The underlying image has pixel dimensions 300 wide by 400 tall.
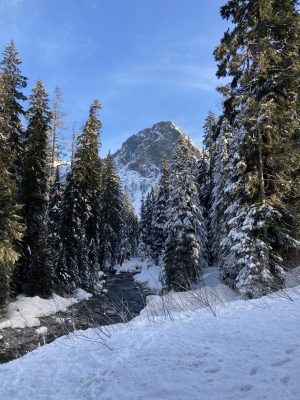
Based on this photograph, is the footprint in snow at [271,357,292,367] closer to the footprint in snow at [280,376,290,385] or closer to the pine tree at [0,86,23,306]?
the footprint in snow at [280,376,290,385]

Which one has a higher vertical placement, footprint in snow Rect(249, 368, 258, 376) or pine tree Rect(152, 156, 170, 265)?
pine tree Rect(152, 156, 170, 265)

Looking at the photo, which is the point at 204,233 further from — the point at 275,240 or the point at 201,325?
the point at 201,325

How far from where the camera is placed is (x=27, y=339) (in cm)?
1778

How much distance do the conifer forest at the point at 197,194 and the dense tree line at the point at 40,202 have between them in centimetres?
8

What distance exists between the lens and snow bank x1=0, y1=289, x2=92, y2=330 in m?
20.2

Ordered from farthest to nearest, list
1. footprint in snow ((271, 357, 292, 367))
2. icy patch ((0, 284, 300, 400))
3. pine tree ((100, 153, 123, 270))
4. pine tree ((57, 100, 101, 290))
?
pine tree ((100, 153, 123, 270)) → pine tree ((57, 100, 101, 290)) → footprint in snow ((271, 357, 292, 367)) → icy patch ((0, 284, 300, 400))

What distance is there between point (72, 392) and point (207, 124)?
130ft

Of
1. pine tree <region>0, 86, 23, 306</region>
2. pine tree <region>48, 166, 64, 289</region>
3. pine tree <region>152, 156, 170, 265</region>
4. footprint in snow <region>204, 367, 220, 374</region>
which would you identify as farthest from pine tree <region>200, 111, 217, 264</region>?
footprint in snow <region>204, 367, 220, 374</region>

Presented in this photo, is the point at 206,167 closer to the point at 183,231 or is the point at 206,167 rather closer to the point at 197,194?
the point at 197,194

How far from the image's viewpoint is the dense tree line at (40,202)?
1894 cm

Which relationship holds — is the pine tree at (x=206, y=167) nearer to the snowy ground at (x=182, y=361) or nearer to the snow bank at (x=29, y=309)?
the snow bank at (x=29, y=309)

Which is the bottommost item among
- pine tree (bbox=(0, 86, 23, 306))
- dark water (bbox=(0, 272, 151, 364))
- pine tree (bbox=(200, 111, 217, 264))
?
dark water (bbox=(0, 272, 151, 364))

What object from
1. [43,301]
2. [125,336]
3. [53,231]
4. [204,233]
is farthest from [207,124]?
[125,336]

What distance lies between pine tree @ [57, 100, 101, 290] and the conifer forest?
0.09 m
